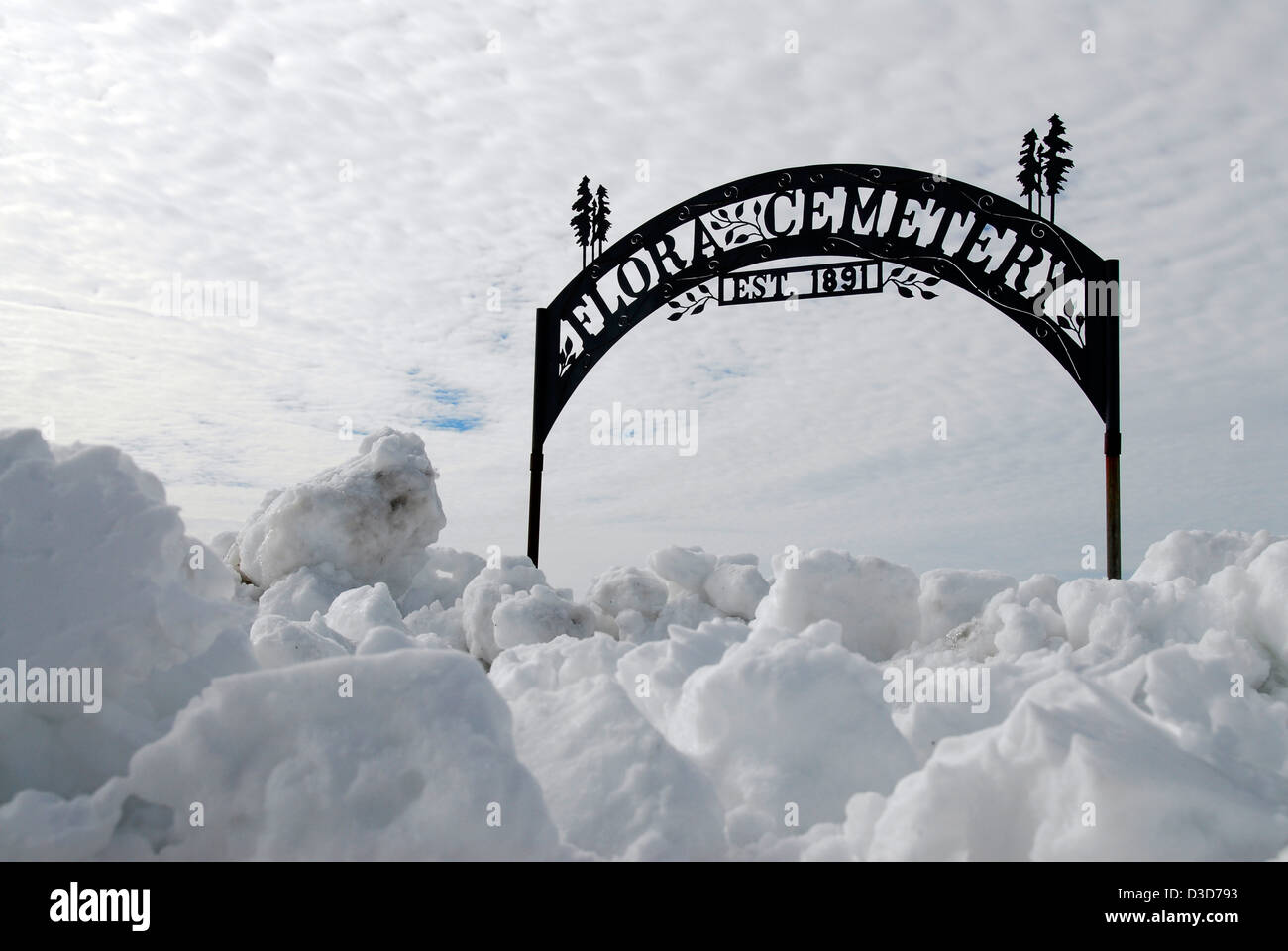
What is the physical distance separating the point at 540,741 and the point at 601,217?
6.67m

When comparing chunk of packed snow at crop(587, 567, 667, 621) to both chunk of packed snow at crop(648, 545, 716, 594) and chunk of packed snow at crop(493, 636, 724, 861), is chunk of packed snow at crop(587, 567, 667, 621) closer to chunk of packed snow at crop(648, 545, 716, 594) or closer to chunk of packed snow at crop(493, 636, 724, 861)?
chunk of packed snow at crop(648, 545, 716, 594)

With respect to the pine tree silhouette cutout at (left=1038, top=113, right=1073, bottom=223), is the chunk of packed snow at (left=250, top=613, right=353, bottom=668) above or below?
below

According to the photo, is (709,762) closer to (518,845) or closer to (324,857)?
(518,845)

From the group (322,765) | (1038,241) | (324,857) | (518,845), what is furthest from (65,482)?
(1038,241)

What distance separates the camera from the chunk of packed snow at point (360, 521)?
5.70 metres

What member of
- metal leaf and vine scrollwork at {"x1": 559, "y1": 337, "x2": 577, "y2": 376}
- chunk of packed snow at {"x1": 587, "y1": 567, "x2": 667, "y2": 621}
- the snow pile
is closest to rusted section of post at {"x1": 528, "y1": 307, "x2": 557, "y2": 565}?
metal leaf and vine scrollwork at {"x1": 559, "y1": 337, "x2": 577, "y2": 376}

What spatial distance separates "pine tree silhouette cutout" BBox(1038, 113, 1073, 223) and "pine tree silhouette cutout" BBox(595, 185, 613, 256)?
11.6 feet

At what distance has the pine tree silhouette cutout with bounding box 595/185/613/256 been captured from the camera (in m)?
8.05

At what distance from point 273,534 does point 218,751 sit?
4446mm

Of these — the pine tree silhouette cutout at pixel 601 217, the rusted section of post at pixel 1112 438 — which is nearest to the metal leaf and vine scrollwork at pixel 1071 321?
the rusted section of post at pixel 1112 438

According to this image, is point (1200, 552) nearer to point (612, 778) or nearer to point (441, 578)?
point (612, 778)

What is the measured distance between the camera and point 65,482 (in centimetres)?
195

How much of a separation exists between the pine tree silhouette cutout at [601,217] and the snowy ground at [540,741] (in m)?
5.77

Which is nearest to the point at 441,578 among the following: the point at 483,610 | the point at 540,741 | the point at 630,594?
the point at 483,610
